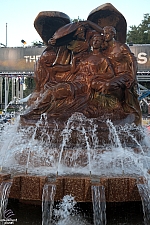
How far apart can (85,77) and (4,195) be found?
3.87m

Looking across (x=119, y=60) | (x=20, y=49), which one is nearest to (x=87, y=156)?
(x=119, y=60)

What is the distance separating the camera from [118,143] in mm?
6680

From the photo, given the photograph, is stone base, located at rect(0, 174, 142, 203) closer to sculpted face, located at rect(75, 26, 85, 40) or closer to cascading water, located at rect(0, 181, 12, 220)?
cascading water, located at rect(0, 181, 12, 220)

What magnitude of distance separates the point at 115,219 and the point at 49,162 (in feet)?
5.86

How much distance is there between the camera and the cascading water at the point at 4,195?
182 inches

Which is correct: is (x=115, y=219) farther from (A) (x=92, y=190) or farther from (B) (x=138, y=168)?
(B) (x=138, y=168)

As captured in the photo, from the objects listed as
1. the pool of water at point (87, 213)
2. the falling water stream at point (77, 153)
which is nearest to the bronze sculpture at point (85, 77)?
the falling water stream at point (77, 153)

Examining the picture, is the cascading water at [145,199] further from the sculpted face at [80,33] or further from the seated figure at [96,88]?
the sculpted face at [80,33]

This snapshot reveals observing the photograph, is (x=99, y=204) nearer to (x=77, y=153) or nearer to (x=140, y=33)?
(x=77, y=153)

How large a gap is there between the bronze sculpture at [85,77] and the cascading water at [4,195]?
2616mm

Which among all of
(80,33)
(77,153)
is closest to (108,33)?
(80,33)

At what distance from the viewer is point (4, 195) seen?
4641 millimetres

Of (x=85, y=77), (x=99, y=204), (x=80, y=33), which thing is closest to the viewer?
(x=99, y=204)

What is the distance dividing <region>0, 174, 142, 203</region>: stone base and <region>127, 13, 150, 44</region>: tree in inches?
1298
